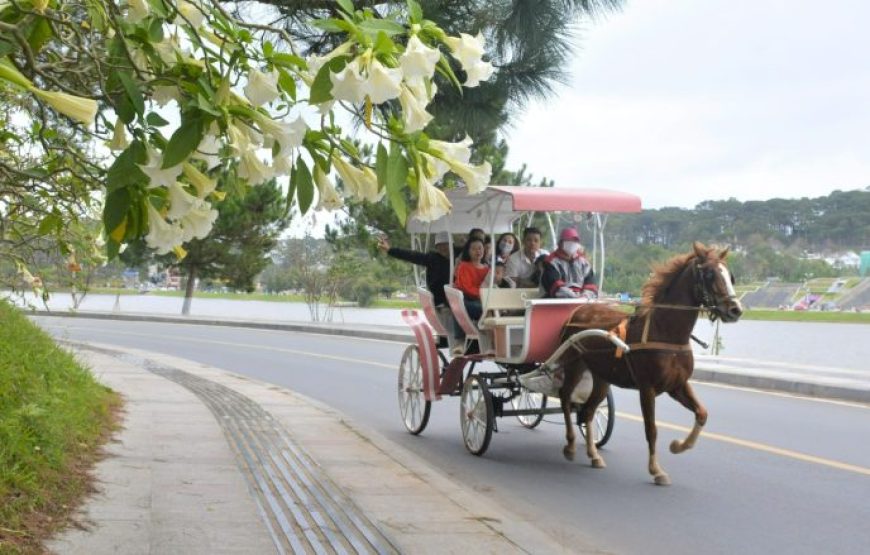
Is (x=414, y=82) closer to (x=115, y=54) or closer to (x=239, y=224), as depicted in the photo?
(x=115, y=54)

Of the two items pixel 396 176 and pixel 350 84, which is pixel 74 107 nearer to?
pixel 350 84

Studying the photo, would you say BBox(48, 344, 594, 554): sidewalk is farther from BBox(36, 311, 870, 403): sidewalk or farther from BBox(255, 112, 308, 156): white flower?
BBox(36, 311, 870, 403): sidewalk

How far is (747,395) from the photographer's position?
49.3 ft

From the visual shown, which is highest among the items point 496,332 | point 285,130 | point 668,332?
point 285,130

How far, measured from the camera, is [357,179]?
2.86 metres

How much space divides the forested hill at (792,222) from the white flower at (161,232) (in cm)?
3634

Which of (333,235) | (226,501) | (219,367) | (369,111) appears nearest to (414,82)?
(369,111)

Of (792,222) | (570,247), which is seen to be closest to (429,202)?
(570,247)

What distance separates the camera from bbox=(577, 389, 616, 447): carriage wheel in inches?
403

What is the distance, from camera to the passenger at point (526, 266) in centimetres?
1050

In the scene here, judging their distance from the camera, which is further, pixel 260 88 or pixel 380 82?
pixel 260 88

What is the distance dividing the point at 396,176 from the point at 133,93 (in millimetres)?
742

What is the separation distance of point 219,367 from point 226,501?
45.2 feet

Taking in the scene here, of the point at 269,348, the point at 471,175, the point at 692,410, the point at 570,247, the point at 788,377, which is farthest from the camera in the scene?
the point at 269,348
